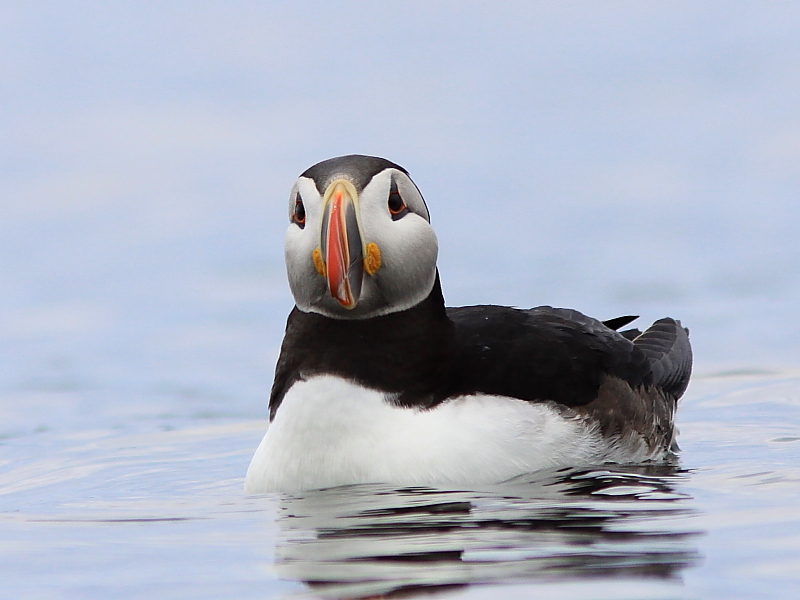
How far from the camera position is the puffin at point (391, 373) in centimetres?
712

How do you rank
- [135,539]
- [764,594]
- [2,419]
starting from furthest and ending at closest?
[2,419], [135,539], [764,594]

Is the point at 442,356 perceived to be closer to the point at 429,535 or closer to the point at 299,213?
the point at 299,213

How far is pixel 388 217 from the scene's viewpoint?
23.7ft

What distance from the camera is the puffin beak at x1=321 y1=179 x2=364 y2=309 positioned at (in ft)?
22.6

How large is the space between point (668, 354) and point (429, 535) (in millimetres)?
3702

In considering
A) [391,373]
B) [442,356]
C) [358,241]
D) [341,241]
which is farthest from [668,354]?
[341,241]

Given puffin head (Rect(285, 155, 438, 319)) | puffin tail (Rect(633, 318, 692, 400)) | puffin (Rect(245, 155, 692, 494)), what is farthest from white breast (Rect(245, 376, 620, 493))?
puffin tail (Rect(633, 318, 692, 400))

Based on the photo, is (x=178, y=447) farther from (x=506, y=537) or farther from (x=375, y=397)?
(x=506, y=537)

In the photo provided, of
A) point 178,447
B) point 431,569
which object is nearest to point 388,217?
point 431,569

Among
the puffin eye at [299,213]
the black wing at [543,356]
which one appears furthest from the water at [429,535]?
the puffin eye at [299,213]

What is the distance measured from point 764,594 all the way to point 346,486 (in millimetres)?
2591

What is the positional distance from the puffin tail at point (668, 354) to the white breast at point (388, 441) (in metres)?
1.87

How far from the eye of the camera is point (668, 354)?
373 inches

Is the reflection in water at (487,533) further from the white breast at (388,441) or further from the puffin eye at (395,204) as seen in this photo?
the puffin eye at (395,204)
